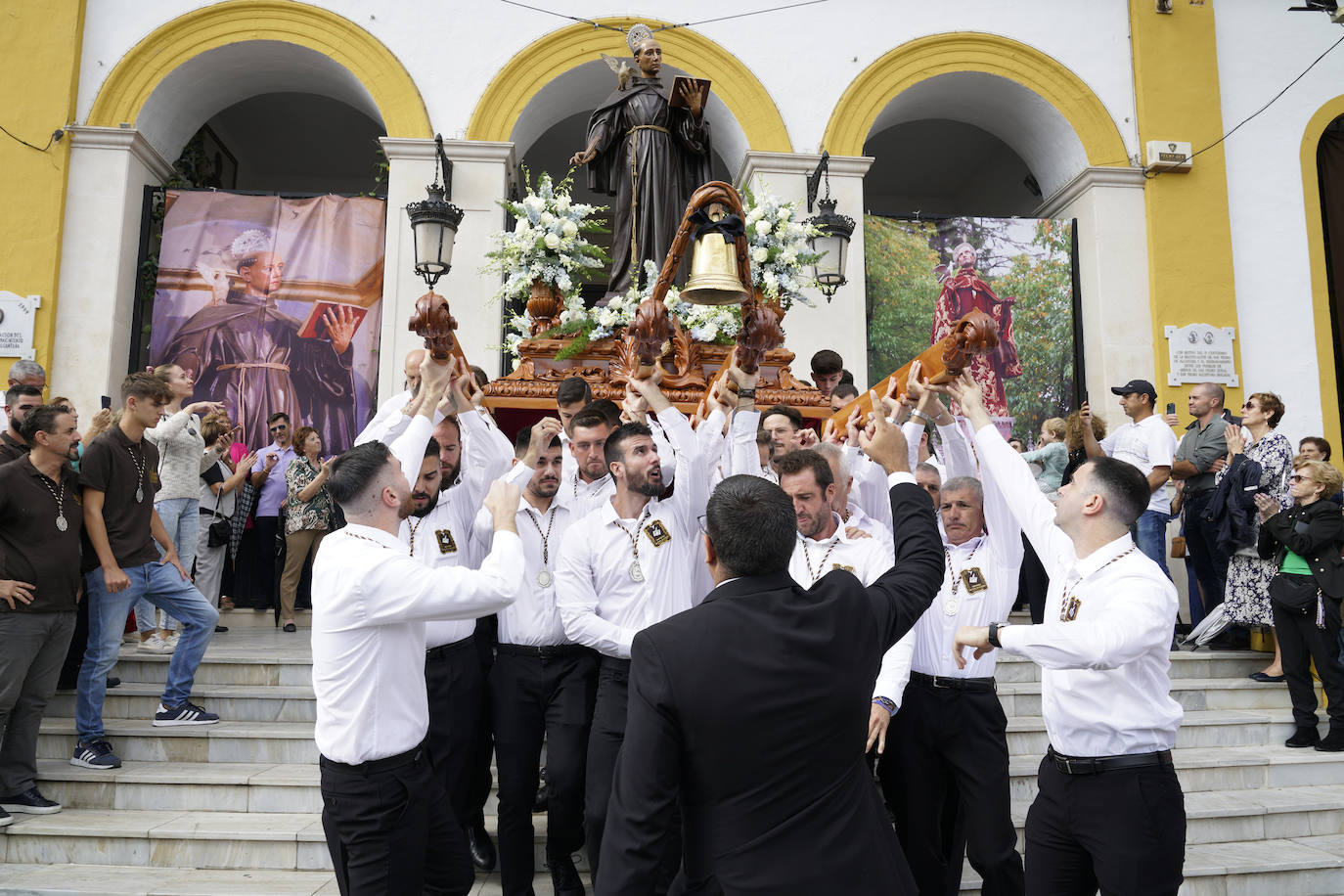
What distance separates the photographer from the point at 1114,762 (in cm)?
278

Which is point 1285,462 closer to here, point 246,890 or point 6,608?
point 246,890

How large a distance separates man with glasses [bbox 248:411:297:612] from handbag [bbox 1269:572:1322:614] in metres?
7.63

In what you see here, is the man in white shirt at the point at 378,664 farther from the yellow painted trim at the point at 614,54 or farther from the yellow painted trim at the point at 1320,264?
the yellow painted trim at the point at 1320,264

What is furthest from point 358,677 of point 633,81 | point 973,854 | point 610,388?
point 633,81

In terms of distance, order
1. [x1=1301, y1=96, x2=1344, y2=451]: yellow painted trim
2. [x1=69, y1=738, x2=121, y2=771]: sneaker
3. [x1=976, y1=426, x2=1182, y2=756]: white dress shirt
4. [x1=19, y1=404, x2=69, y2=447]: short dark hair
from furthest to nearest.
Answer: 1. [x1=1301, y1=96, x2=1344, y2=451]: yellow painted trim
2. [x1=69, y1=738, x2=121, y2=771]: sneaker
3. [x1=19, y1=404, x2=69, y2=447]: short dark hair
4. [x1=976, y1=426, x2=1182, y2=756]: white dress shirt

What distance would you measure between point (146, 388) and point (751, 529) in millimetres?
4428

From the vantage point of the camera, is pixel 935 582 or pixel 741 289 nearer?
pixel 935 582

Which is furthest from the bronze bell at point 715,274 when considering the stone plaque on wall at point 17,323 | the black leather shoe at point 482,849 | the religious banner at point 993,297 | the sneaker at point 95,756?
the stone plaque on wall at point 17,323

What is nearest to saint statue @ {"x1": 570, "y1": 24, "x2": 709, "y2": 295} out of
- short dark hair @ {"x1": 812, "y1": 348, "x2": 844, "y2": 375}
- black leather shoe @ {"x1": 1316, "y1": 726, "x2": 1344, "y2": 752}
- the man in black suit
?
short dark hair @ {"x1": 812, "y1": 348, "x2": 844, "y2": 375}

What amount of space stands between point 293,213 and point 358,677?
8550 millimetres

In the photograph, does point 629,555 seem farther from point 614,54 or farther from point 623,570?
point 614,54

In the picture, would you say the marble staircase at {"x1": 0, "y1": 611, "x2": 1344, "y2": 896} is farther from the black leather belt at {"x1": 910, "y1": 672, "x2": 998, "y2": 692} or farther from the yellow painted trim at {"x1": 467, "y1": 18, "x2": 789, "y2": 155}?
the yellow painted trim at {"x1": 467, "y1": 18, "x2": 789, "y2": 155}

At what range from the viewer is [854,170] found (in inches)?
401

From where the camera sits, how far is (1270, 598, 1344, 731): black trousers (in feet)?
19.0
